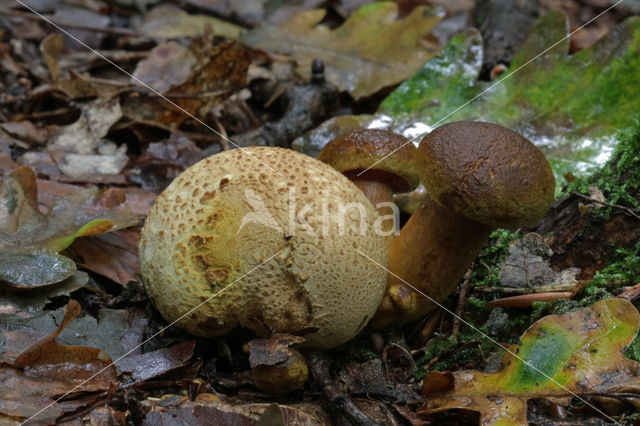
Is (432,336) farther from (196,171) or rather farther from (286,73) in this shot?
(286,73)

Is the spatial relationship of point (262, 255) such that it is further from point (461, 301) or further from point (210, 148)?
point (210, 148)

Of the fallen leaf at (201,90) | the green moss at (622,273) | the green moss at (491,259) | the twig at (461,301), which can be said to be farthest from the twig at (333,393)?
the fallen leaf at (201,90)

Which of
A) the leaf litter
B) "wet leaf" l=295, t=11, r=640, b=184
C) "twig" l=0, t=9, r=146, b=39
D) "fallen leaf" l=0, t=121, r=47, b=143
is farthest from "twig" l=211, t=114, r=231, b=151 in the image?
"twig" l=0, t=9, r=146, b=39

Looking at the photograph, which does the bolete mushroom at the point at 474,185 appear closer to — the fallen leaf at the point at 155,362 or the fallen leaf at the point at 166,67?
the fallen leaf at the point at 155,362

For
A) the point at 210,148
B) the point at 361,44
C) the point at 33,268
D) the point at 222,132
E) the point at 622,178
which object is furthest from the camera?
the point at 361,44

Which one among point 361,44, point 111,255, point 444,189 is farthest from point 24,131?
point 444,189

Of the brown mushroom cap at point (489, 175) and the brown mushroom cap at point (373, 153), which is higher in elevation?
the brown mushroom cap at point (489, 175)

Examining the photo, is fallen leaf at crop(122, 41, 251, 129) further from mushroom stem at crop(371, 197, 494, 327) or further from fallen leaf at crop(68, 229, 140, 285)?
mushroom stem at crop(371, 197, 494, 327)
